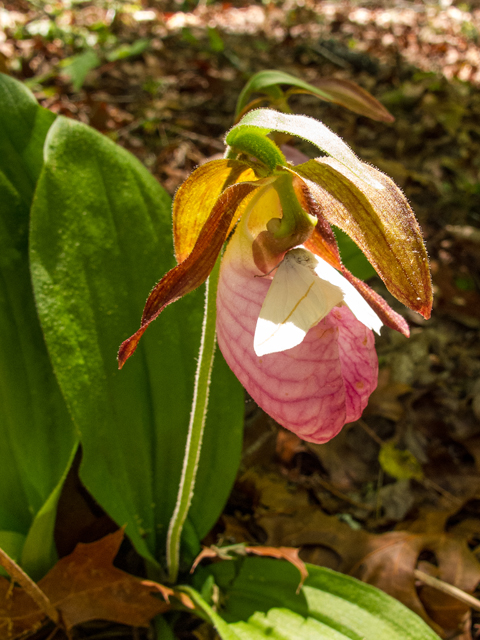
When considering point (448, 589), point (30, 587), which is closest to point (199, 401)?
point (30, 587)

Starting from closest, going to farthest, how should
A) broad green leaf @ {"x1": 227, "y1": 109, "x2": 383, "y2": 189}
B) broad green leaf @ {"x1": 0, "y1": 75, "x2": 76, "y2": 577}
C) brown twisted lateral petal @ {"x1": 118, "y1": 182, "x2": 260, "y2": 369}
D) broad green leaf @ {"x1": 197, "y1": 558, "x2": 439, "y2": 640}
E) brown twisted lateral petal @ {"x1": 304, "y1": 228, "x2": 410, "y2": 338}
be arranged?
broad green leaf @ {"x1": 227, "y1": 109, "x2": 383, "y2": 189} → brown twisted lateral petal @ {"x1": 118, "y1": 182, "x2": 260, "y2": 369} → brown twisted lateral petal @ {"x1": 304, "y1": 228, "x2": 410, "y2": 338} → broad green leaf @ {"x1": 197, "y1": 558, "x2": 439, "y2": 640} → broad green leaf @ {"x1": 0, "y1": 75, "x2": 76, "y2": 577}

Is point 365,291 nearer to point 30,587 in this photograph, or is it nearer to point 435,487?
point 30,587

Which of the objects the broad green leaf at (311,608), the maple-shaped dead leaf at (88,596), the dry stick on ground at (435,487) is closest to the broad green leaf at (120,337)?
the maple-shaped dead leaf at (88,596)

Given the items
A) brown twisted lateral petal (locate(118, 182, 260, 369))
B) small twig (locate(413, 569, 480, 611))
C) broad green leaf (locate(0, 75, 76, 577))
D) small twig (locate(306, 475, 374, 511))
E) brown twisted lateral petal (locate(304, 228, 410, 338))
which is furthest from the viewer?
small twig (locate(306, 475, 374, 511))

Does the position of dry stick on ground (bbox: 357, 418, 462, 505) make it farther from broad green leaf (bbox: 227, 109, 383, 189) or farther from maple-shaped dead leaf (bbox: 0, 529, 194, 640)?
broad green leaf (bbox: 227, 109, 383, 189)

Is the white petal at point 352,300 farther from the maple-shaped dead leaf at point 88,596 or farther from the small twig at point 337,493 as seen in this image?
the small twig at point 337,493

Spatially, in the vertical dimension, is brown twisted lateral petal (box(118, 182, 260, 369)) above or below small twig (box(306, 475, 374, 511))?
above

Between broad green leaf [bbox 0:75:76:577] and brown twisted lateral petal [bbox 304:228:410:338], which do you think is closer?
brown twisted lateral petal [bbox 304:228:410:338]

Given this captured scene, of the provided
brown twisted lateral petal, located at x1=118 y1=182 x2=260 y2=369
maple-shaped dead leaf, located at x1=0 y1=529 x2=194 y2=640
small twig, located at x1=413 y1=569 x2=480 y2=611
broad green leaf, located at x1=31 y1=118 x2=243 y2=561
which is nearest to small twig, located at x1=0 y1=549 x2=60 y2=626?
maple-shaped dead leaf, located at x1=0 y1=529 x2=194 y2=640
